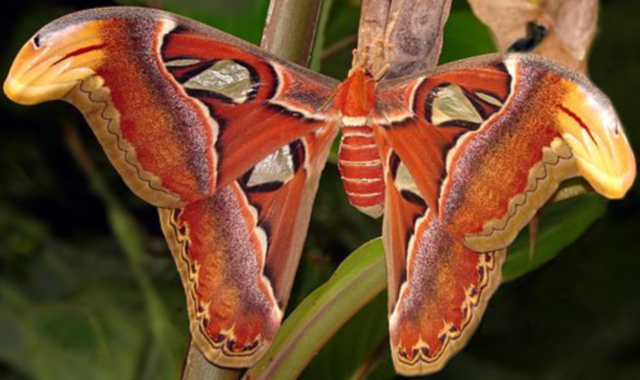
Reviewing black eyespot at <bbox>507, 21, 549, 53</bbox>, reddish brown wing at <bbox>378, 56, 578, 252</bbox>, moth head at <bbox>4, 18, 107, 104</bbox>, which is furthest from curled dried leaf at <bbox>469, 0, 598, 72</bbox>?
moth head at <bbox>4, 18, 107, 104</bbox>

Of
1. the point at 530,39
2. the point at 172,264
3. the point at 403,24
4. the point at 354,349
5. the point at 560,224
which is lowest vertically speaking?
the point at 172,264

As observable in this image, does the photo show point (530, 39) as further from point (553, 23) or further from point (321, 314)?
point (321, 314)

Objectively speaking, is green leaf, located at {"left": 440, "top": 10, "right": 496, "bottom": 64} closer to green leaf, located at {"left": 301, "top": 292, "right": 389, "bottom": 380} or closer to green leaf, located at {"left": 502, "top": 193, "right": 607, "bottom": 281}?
green leaf, located at {"left": 502, "top": 193, "right": 607, "bottom": 281}

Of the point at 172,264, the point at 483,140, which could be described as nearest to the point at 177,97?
the point at 483,140

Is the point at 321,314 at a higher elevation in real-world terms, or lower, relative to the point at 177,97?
lower

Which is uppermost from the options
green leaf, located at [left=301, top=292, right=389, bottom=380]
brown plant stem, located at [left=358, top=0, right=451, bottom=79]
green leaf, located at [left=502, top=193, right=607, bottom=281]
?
brown plant stem, located at [left=358, top=0, right=451, bottom=79]

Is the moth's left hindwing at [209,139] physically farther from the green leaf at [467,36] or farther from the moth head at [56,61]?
the green leaf at [467,36]

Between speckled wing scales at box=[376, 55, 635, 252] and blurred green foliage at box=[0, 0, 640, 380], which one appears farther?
blurred green foliage at box=[0, 0, 640, 380]
